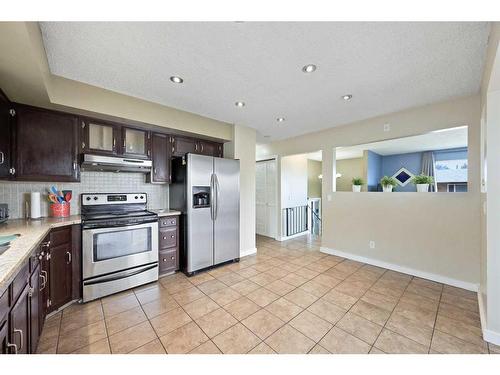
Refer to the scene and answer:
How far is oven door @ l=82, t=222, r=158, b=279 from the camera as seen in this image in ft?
7.35

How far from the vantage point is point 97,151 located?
2.55 m

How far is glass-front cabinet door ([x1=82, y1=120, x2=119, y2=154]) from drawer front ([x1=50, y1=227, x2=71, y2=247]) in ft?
3.25

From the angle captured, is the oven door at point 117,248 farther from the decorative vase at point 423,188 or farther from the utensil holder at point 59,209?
the decorative vase at point 423,188

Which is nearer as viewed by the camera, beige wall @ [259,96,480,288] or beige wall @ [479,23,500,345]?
beige wall @ [479,23,500,345]

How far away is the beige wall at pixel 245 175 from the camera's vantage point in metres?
3.71

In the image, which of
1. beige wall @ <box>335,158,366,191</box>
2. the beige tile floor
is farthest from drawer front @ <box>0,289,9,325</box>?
beige wall @ <box>335,158,366,191</box>

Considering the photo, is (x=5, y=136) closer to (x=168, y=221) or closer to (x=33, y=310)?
(x=33, y=310)

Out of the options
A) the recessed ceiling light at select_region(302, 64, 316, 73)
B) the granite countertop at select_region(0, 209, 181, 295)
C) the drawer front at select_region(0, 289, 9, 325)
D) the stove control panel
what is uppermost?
the recessed ceiling light at select_region(302, 64, 316, 73)

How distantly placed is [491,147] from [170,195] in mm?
3802

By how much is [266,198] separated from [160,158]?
9.69 ft

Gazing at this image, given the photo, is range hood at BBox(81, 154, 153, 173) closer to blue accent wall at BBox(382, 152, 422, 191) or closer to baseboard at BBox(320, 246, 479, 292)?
baseboard at BBox(320, 246, 479, 292)

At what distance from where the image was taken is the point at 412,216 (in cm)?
299
